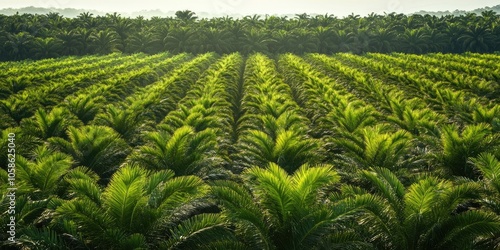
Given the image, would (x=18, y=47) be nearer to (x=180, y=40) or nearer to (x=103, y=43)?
(x=103, y=43)

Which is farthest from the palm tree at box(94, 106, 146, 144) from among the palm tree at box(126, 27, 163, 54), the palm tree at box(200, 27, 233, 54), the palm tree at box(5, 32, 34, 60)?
the palm tree at box(126, 27, 163, 54)

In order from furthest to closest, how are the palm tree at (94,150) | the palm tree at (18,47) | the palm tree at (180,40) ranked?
the palm tree at (180,40), the palm tree at (18,47), the palm tree at (94,150)

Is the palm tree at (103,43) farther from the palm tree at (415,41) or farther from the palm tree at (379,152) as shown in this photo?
the palm tree at (379,152)

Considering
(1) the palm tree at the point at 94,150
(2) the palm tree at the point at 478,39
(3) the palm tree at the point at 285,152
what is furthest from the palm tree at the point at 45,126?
(2) the palm tree at the point at 478,39

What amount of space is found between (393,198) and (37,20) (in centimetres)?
9932

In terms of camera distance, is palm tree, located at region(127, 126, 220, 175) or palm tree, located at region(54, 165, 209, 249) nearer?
palm tree, located at region(54, 165, 209, 249)

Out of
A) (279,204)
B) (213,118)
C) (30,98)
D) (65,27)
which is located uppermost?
(279,204)

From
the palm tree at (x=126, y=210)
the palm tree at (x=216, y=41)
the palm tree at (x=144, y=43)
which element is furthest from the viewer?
the palm tree at (x=144, y=43)

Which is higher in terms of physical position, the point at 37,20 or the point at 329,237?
the point at 329,237

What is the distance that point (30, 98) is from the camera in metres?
25.5

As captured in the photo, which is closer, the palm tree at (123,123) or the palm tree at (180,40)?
the palm tree at (123,123)

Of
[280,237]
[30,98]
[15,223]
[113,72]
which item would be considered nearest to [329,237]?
[280,237]

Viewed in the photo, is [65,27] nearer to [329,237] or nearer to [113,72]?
[113,72]

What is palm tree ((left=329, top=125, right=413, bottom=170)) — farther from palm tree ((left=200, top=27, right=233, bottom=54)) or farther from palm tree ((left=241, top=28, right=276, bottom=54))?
palm tree ((left=200, top=27, right=233, bottom=54))
